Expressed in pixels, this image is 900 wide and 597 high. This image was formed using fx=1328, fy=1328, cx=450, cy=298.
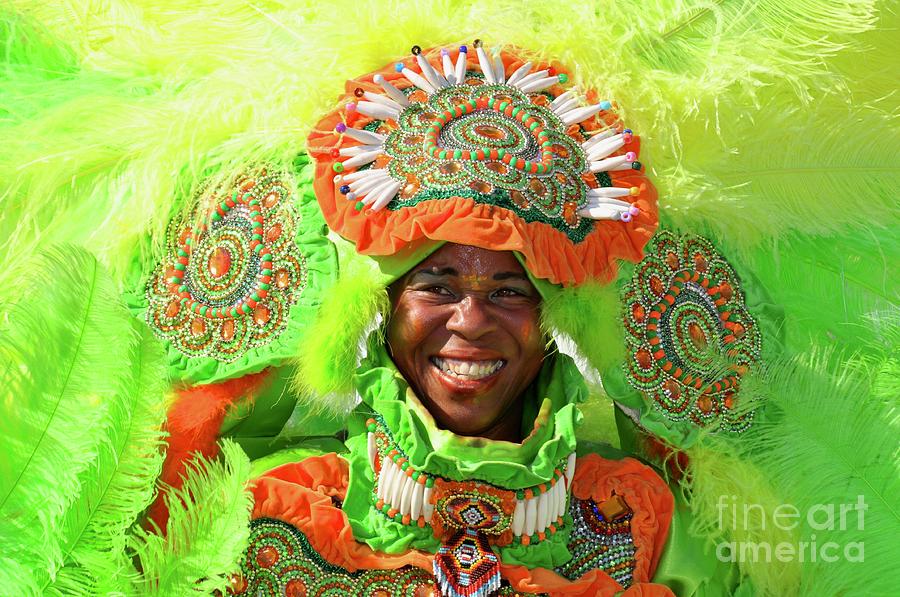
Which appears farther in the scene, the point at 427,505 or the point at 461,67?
the point at 461,67

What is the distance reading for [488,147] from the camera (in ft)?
9.92

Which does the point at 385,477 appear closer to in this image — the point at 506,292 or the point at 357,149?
the point at 506,292

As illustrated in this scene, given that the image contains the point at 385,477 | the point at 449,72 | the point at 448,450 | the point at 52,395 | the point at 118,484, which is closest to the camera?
the point at 52,395

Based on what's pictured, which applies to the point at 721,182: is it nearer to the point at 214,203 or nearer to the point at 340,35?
the point at 340,35

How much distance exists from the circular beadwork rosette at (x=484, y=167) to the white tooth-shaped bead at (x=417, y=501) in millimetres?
503

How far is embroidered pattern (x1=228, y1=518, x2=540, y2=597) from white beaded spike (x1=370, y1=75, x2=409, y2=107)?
95 centimetres

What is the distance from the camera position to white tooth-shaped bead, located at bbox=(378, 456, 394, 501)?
3.04 metres

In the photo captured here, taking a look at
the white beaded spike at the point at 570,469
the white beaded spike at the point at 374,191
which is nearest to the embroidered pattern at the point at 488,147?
the white beaded spike at the point at 374,191

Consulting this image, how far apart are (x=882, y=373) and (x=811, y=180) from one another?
20.5 inches

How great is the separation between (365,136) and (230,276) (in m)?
0.47

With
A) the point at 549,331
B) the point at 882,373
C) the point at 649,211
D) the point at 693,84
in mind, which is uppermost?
the point at 693,84

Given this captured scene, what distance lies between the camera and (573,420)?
3035 millimetres

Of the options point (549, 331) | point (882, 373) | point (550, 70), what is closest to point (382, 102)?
point (550, 70)

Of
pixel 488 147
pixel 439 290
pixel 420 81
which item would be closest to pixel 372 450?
pixel 439 290
